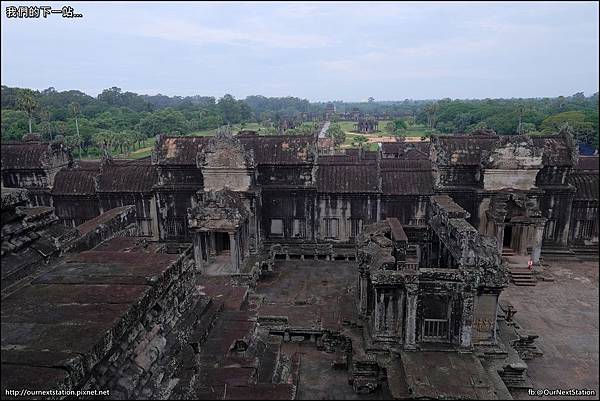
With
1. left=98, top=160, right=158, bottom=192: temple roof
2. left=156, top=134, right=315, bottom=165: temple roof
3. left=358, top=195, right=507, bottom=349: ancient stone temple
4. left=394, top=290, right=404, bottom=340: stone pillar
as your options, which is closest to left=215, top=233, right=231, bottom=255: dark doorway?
left=156, top=134, right=315, bottom=165: temple roof

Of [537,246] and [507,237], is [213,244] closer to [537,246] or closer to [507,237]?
[507,237]

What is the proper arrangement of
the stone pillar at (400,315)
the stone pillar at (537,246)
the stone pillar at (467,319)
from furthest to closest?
the stone pillar at (537,246), the stone pillar at (400,315), the stone pillar at (467,319)

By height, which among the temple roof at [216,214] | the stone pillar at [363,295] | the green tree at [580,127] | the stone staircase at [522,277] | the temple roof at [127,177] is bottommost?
the stone staircase at [522,277]

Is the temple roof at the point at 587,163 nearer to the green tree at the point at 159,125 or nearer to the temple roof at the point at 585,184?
the temple roof at the point at 585,184

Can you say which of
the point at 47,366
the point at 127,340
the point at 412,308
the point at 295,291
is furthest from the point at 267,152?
the point at 47,366

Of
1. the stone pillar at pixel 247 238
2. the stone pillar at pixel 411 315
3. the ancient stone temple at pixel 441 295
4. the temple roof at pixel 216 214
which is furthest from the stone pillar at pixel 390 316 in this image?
the stone pillar at pixel 247 238

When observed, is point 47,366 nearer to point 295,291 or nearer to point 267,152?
point 295,291

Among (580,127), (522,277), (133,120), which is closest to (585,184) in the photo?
(522,277)
